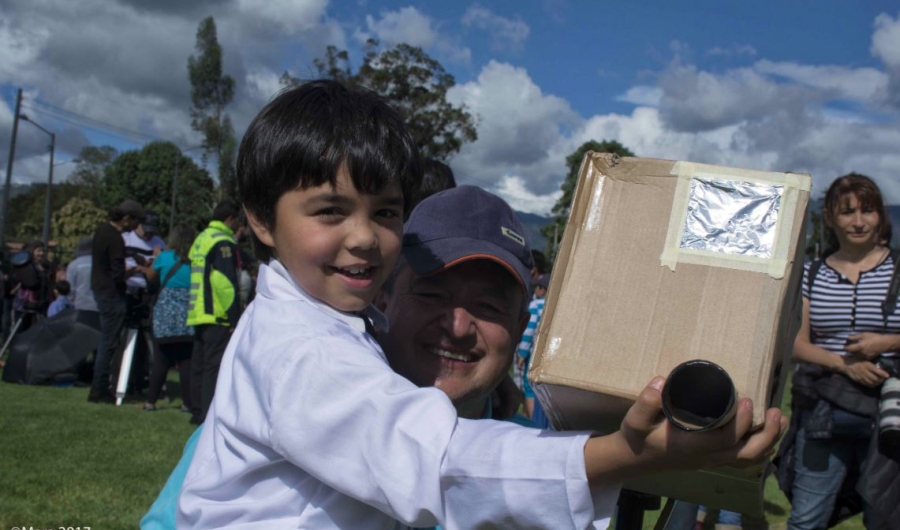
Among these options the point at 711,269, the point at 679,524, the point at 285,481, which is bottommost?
the point at 679,524

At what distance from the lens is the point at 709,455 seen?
973mm

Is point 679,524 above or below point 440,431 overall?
below

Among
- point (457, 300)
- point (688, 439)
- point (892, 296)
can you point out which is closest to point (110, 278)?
point (892, 296)

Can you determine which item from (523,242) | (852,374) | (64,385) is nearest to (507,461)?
(523,242)

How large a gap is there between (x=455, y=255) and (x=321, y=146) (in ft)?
1.57

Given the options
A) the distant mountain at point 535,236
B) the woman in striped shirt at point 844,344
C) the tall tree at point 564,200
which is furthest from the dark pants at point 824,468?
the tall tree at point 564,200

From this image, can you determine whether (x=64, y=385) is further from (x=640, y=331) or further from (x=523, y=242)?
(x=640, y=331)

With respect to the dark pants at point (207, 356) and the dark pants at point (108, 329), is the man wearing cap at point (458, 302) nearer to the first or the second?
the dark pants at point (207, 356)

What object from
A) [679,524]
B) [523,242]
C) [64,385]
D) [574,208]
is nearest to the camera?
[574,208]

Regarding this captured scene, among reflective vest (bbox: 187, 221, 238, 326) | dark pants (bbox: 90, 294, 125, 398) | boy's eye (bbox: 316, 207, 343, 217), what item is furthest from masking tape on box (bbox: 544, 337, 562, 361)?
dark pants (bbox: 90, 294, 125, 398)

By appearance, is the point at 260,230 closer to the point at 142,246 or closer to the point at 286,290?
the point at 286,290

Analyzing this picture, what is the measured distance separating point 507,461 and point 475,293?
870mm

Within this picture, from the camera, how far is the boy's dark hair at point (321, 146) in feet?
4.91

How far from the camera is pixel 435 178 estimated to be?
341cm
